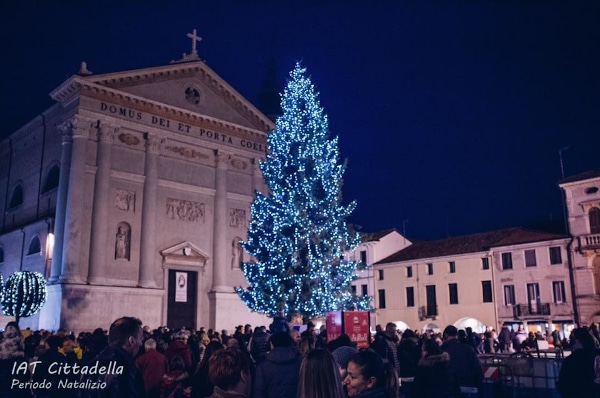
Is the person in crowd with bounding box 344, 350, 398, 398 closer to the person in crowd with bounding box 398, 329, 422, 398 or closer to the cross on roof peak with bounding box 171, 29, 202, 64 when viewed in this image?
the person in crowd with bounding box 398, 329, 422, 398

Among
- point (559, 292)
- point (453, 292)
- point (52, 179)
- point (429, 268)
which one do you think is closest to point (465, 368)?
point (52, 179)

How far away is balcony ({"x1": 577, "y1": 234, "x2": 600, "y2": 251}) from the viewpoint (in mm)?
35281

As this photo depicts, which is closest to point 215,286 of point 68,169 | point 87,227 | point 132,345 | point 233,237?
point 233,237

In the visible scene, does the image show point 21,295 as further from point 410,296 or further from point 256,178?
point 410,296

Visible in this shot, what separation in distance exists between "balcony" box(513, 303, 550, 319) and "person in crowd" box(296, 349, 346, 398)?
3730 centimetres

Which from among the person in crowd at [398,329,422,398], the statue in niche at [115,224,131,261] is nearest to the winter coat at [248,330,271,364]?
the person in crowd at [398,329,422,398]

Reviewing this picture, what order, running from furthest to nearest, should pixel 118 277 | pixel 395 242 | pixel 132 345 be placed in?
1. pixel 395 242
2. pixel 118 277
3. pixel 132 345

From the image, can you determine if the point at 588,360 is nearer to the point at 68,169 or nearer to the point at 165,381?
the point at 165,381

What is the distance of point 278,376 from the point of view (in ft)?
17.0

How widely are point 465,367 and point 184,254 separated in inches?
892

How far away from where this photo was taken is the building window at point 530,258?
38312 millimetres

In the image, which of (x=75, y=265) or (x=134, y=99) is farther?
(x=134, y=99)

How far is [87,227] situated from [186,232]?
5.23 m

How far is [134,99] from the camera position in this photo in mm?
27250
